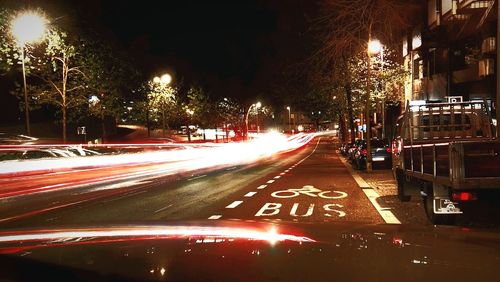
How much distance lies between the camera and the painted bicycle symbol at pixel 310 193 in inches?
580

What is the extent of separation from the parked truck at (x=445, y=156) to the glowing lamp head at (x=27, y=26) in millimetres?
12710

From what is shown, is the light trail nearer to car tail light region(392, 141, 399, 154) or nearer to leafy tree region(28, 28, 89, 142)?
leafy tree region(28, 28, 89, 142)

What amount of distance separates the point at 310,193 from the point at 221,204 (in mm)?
3285

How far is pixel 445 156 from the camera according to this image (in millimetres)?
8602

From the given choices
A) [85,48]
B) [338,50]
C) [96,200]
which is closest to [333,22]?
[338,50]

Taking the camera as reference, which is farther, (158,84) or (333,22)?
(158,84)

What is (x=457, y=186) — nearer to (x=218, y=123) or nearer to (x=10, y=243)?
(x=10, y=243)

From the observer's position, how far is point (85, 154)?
28.2m

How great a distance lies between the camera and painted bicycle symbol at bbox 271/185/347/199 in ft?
48.3

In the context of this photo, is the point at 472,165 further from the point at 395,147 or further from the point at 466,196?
the point at 395,147

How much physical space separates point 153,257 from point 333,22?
18.8m

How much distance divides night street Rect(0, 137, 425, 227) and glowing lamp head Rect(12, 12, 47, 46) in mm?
6032

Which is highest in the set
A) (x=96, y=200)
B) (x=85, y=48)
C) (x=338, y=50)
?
(x=85, y=48)

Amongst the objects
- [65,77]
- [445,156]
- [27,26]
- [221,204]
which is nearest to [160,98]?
[65,77]
